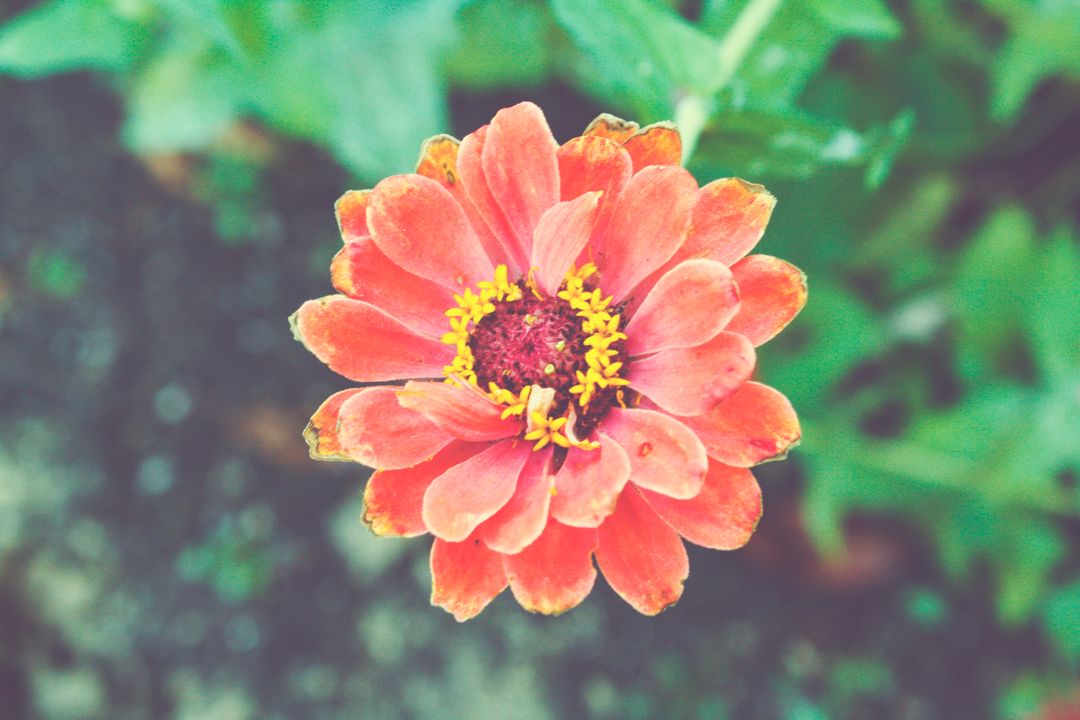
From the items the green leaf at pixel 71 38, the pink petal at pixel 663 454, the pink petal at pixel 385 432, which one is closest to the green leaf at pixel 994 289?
the pink petal at pixel 663 454

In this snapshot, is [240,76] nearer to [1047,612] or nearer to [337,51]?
[337,51]

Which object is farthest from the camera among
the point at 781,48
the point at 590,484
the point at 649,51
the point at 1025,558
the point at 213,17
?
the point at 1025,558

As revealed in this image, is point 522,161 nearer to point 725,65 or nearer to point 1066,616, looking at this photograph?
point 725,65

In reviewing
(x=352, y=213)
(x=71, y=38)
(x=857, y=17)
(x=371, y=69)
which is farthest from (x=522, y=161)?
(x=71, y=38)

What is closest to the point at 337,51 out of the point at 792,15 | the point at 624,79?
the point at 624,79

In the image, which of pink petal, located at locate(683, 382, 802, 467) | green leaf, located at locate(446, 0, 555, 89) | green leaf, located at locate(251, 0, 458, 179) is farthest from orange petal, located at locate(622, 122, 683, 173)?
green leaf, located at locate(446, 0, 555, 89)
